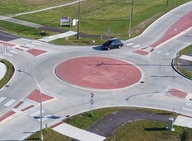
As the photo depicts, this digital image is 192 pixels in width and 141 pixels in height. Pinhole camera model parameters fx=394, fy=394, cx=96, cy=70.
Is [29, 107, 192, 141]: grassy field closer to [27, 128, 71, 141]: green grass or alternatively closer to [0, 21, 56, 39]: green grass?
[27, 128, 71, 141]: green grass

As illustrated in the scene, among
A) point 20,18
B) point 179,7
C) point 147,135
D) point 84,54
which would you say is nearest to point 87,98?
point 147,135

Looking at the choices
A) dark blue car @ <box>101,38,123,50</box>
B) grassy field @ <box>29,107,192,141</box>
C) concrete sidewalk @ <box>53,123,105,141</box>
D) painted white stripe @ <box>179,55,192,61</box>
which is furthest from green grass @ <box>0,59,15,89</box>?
painted white stripe @ <box>179,55,192,61</box>

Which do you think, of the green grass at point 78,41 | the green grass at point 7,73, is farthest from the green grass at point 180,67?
the green grass at point 7,73

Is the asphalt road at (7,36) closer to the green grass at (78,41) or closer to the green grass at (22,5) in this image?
the green grass at (78,41)

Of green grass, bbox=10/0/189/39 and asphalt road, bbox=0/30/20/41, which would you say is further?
green grass, bbox=10/0/189/39

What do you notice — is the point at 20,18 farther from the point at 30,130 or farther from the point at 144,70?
the point at 30,130

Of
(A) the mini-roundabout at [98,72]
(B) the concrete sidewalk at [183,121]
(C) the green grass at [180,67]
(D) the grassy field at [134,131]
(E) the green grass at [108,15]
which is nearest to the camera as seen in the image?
(D) the grassy field at [134,131]
